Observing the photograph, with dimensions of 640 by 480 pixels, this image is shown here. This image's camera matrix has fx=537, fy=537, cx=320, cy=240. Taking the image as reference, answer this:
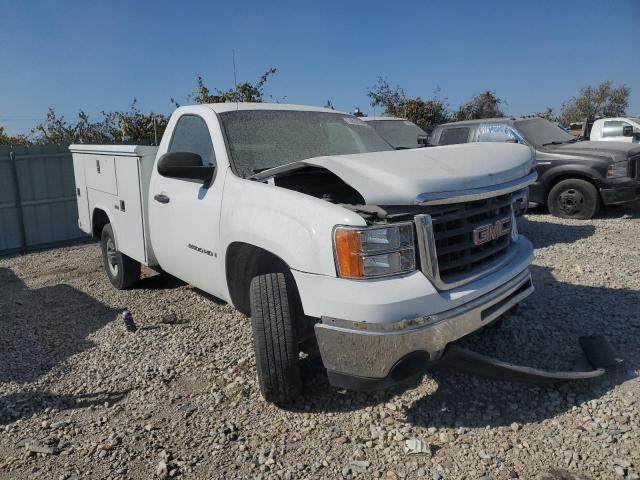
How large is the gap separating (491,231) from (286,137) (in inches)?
70.0

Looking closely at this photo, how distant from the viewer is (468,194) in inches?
116

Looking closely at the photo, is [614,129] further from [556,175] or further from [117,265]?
[117,265]

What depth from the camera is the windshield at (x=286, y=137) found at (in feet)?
12.9

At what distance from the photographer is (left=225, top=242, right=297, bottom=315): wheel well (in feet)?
11.3

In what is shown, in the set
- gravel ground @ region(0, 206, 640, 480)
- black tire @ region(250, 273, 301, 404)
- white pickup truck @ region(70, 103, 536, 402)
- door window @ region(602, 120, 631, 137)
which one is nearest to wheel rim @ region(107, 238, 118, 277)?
gravel ground @ region(0, 206, 640, 480)

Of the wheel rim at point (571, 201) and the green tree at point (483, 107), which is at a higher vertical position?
the green tree at point (483, 107)

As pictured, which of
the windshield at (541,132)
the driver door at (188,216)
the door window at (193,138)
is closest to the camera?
the driver door at (188,216)

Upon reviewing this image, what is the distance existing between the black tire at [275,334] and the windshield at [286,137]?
3.12 ft

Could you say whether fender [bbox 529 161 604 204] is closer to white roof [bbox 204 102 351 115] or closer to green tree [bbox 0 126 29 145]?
white roof [bbox 204 102 351 115]

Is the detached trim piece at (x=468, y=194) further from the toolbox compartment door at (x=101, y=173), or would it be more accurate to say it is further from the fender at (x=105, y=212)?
the fender at (x=105, y=212)

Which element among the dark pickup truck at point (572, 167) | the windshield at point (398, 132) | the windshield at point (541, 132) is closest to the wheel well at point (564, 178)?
the dark pickup truck at point (572, 167)

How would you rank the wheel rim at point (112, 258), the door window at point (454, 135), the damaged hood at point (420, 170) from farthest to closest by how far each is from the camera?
the door window at point (454, 135)
the wheel rim at point (112, 258)
the damaged hood at point (420, 170)

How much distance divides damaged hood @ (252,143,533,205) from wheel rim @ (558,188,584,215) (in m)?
6.12

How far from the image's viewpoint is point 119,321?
5.02 m
